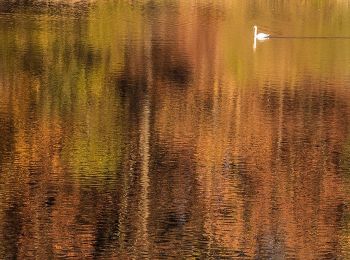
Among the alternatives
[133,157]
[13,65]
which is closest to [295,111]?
[133,157]

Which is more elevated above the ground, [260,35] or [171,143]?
[260,35]

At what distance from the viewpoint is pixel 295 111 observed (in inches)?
1341

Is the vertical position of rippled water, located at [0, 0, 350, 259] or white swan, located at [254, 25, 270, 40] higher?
white swan, located at [254, 25, 270, 40]

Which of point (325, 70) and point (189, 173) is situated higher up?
point (325, 70)

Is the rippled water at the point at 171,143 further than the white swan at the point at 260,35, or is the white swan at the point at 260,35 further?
the white swan at the point at 260,35

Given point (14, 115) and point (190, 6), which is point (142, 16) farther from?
point (14, 115)

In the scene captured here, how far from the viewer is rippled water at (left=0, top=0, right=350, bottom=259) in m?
20.6

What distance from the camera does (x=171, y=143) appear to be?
2848 cm

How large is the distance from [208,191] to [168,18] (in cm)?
3605

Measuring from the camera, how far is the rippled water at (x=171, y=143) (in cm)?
2058

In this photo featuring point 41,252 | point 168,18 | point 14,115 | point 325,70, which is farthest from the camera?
point 168,18

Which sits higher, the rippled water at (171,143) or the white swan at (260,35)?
the white swan at (260,35)

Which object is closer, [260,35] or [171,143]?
[171,143]

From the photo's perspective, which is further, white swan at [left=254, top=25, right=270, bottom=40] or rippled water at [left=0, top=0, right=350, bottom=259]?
white swan at [left=254, top=25, right=270, bottom=40]
